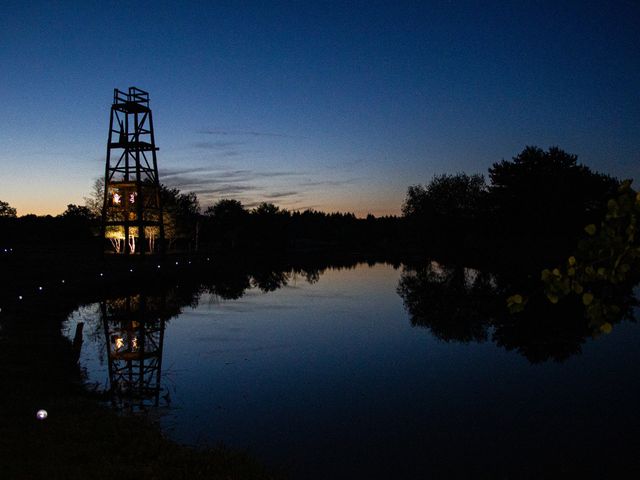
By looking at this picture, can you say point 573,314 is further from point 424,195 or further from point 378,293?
point 424,195

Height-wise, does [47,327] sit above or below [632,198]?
below

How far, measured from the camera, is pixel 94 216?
228 ft

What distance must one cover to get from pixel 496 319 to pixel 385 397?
48.3ft

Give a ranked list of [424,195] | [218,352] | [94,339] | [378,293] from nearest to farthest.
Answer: [218,352]
[94,339]
[378,293]
[424,195]

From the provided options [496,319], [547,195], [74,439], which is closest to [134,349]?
[74,439]

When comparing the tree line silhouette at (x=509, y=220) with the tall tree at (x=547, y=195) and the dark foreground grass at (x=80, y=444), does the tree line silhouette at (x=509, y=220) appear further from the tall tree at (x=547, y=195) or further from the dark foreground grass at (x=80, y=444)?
the dark foreground grass at (x=80, y=444)

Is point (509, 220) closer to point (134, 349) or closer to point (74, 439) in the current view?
point (134, 349)

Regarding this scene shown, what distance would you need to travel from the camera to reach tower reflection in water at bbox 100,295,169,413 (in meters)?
14.4

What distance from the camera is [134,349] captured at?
66.7 ft

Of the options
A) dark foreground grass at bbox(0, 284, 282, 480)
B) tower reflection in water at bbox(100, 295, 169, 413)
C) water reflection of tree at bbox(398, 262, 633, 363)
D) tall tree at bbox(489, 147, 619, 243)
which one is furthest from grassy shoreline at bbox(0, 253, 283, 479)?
tall tree at bbox(489, 147, 619, 243)

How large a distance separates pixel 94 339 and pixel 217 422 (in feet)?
37.6

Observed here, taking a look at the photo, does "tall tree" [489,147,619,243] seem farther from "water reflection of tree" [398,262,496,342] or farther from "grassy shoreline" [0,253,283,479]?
"grassy shoreline" [0,253,283,479]

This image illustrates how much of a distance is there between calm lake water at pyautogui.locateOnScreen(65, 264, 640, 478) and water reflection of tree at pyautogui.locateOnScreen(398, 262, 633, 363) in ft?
1.87

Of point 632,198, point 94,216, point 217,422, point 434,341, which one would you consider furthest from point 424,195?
point 632,198
